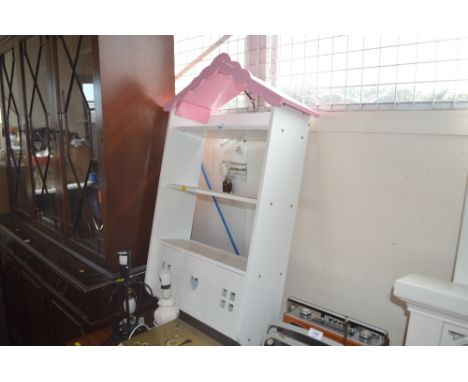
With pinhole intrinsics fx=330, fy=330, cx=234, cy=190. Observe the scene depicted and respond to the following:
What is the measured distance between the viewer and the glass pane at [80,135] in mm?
1594

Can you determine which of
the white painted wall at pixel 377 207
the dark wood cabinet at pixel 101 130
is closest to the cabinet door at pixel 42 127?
the dark wood cabinet at pixel 101 130

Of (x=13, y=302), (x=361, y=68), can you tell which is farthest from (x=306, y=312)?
(x=13, y=302)

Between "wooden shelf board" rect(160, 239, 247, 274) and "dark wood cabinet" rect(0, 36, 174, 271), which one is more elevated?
"dark wood cabinet" rect(0, 36, 174, 271)

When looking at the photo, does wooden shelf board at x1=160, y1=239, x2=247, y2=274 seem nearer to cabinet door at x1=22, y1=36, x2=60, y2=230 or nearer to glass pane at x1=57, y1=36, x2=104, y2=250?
glass pane at x1=57, y1=36, x2=104, y2=250

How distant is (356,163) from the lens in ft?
4.11

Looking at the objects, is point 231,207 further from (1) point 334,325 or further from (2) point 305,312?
(1) point 334,325

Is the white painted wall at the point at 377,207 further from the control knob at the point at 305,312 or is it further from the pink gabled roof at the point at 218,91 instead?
the pink gabled roof at the point at 218,91

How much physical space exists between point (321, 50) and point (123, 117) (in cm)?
92

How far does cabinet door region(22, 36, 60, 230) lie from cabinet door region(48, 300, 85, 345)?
0.52 metres

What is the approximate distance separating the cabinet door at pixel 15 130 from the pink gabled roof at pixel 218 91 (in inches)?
58.5

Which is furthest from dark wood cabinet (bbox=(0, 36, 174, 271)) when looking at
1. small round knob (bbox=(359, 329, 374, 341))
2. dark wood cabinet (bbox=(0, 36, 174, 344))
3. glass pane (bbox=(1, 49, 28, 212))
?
small round knob (bbox=(359, 329, 374, 341))

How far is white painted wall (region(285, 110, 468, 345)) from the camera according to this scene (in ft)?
3.52
